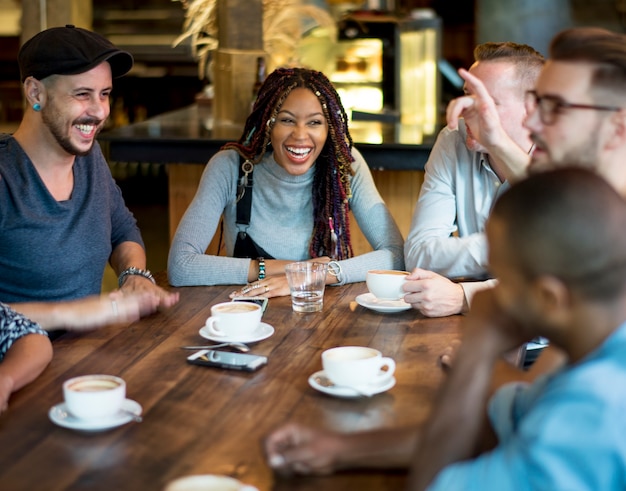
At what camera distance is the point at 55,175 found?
2.47 metres

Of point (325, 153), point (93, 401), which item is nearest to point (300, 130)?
point (325, 153)

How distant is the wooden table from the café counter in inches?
68.8

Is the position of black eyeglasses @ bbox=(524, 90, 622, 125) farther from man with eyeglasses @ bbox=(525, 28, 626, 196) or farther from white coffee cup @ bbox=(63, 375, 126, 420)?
white coffee cup @ bbox=(63, 375, 126, 420)

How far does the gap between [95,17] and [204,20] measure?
4.03m

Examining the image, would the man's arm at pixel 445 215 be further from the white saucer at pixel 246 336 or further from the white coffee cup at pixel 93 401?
the white coffee cup at pixel 93 401

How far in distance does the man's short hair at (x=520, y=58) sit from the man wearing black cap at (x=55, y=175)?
106 cm

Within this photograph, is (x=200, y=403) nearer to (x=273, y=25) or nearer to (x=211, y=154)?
(x=211, y=154)

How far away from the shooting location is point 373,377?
160 centimetres

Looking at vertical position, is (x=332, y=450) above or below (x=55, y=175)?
below

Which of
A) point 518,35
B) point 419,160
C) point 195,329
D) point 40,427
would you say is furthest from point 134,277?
point 518,35

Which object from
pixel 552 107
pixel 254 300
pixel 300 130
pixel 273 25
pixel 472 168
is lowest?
pixel 254 300

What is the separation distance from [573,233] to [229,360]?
891 millimetres

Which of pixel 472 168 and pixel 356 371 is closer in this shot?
pixel 356 371

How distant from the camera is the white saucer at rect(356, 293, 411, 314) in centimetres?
218
